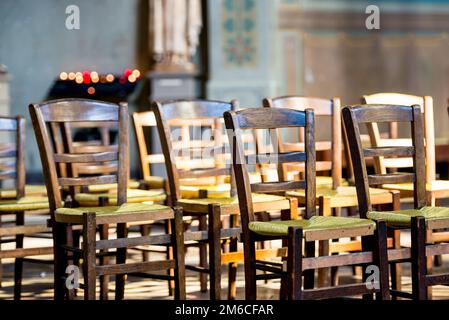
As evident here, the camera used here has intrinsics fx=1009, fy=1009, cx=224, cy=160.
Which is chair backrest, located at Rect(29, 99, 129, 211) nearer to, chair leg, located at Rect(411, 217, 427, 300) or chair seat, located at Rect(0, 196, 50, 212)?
chair seat, located at Rect(0, 196, 50, 212)

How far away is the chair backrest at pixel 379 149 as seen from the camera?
404cm

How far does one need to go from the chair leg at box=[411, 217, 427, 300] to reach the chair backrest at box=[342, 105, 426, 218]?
1.05 feet

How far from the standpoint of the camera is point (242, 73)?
369 inches

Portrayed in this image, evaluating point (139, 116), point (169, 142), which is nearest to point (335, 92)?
point (139, 116)

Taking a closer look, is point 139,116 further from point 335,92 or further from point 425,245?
point 335,92

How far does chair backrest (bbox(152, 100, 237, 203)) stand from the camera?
4555mm

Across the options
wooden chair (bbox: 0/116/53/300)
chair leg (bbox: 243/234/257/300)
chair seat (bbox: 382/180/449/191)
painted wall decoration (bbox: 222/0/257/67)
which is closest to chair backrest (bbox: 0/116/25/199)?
wooden chair (bbox: 0/116/53/300)

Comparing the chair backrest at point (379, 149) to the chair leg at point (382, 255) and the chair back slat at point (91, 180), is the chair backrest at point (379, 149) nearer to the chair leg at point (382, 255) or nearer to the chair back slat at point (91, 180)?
the chair leg at point (382, 255)

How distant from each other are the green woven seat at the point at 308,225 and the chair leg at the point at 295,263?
0.25 feet

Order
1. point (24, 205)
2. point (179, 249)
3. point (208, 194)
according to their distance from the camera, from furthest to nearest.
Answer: point (208, 194), point (24, 205), point (179, 249)

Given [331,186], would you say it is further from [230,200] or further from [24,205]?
[24,205]

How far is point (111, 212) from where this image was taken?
4.19 metres

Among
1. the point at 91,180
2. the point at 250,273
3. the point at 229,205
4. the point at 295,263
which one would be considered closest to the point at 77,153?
the point at 91,180

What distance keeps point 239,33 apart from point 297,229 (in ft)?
19.5
